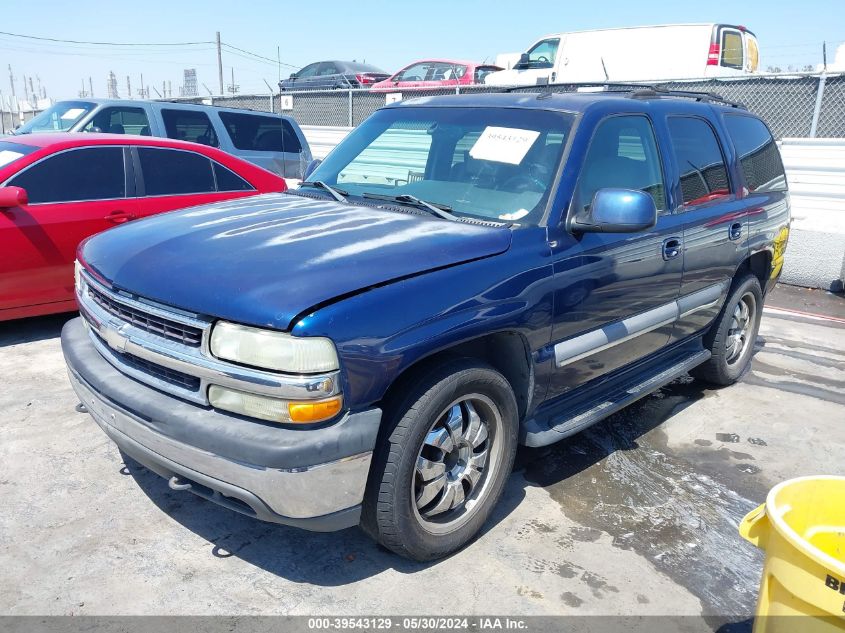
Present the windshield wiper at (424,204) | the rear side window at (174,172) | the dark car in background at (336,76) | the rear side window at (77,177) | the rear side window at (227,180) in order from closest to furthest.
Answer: the windshield wiper at (424,204), the rear side window at (77,177), the rear side window at (174,172), the rear side window at (227,180), the dark car in background at (336,76)

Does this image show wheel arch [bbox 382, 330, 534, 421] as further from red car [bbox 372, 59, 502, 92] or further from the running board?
red car [bbox 372, 59, 502, 92]

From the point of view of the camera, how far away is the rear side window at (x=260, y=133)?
9766 millimetres

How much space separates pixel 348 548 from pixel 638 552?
4.17ft

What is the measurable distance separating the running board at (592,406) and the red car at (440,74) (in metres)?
12.8

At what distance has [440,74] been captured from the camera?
56.9 ft

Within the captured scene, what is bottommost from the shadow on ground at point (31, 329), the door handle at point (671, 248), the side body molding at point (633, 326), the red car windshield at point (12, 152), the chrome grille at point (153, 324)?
the shadow on ground at point (31, 329)

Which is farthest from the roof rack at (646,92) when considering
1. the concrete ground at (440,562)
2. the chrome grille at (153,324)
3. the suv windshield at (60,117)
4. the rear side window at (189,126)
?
the suv windshield at (60,117)

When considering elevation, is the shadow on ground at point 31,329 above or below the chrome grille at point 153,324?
below

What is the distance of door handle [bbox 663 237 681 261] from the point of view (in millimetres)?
3857

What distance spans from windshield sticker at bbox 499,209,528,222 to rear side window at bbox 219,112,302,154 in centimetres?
732

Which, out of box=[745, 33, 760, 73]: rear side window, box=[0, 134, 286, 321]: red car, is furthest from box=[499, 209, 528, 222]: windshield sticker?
box=[745, 33, 760, 73]: rear side window

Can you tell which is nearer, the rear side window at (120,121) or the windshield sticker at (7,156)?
the windshield sticker at (7,156)

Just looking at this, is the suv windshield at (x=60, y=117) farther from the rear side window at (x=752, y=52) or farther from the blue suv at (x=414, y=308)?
the rear side window at (x=752, y=52)

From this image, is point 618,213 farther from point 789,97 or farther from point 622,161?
point 789,97
